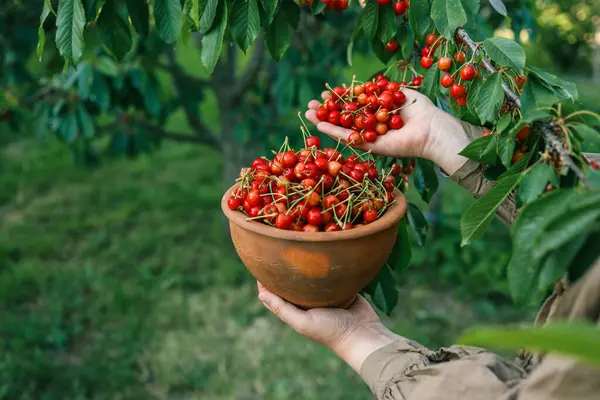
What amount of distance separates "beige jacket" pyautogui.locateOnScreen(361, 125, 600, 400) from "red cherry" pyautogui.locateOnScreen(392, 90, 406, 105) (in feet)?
0.57

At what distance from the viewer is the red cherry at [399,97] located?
1.47 meters

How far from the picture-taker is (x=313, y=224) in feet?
4.17

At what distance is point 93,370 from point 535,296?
2.27 meters

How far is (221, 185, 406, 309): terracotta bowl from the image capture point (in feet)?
4.03

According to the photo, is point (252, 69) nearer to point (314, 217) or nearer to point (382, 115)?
point (382, 115)

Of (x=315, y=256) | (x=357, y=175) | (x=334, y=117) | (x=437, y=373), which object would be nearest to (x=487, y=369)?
(x=437, y=373)

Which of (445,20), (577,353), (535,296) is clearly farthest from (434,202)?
(577,353)

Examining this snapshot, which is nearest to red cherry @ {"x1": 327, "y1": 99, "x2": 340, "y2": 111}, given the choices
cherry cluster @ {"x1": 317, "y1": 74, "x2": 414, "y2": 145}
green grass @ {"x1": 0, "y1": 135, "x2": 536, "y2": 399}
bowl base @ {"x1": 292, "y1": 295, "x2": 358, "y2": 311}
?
cherry cluster @ {"x1": 317, "y1": 74, "x2": 414, "y2": 145}

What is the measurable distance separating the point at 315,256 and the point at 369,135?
0.38m

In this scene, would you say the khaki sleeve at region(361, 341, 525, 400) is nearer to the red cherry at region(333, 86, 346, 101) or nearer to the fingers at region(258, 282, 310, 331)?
the fingers at region(258, 282, 310, 331)

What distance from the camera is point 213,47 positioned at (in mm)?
1420

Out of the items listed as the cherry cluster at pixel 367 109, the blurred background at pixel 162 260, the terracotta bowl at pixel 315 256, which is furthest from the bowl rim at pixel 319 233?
the blurred background at pixel 162 260

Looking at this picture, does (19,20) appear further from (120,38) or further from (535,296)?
(535,296)

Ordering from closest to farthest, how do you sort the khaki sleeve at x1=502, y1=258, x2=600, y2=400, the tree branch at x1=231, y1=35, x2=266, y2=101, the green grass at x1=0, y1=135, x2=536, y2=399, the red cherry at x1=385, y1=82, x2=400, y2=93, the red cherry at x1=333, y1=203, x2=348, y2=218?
the khaki sleeve at x1=502, y1=258, x2=600, y2=400
the red cherry at x1=333, y1=203, x2=348, y2=218
the red cherry at x1=385, y1=82, x2=400, y2=93
the green grass at x1=0, y1=135, x2=536, y2=399
the tree branch at x1=231, y1=35, x2=266, y2=101
